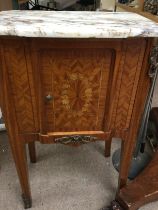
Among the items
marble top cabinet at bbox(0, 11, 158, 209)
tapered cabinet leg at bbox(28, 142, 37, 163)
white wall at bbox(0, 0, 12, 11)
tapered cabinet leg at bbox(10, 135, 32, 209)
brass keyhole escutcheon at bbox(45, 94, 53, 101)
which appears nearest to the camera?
marble top cabinet at bbox(0, 11, 158, 209)

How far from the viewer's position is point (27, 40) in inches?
23.0

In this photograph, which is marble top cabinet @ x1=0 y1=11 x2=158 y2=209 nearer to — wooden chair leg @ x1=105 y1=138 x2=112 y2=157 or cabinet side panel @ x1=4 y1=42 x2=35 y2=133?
cabinet side panel @ x1=4 y1=42 x2=35 y2=133

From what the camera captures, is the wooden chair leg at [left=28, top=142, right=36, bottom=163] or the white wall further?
the white wall

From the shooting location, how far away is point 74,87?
26.8 inches

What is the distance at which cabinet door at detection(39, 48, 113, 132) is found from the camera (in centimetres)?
63

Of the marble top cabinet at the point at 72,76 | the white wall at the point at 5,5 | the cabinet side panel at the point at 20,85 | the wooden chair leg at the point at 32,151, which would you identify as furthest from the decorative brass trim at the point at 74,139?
the white wall at the point at 5,5

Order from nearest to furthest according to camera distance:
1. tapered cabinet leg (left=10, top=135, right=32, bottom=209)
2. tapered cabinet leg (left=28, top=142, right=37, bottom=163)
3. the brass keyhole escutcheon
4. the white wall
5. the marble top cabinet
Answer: the marble top cabinet, the brass keyhole escutcheon, tapered cabinet leg (left=10, top=135, right=32, bottom=209), tapered cabinet leg (left=28, top=142, right=37, bottom=163), the white wall

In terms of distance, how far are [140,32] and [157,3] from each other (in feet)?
3.06

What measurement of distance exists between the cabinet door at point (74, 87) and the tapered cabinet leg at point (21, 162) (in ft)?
0.43

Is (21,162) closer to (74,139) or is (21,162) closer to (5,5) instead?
(74,139)

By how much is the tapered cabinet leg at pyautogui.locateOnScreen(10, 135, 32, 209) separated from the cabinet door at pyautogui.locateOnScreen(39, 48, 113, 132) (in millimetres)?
131

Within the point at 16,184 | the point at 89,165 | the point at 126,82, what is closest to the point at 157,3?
the point at 126,82

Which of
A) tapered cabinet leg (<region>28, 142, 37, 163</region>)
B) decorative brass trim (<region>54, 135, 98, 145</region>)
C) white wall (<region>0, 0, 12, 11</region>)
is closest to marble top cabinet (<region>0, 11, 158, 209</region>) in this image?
decorative brass trim (<region>54, 135, 98, 145</region>)

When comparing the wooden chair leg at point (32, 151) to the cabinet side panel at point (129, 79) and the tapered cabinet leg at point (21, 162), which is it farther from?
the cabinet side panel at point (129, 79)
